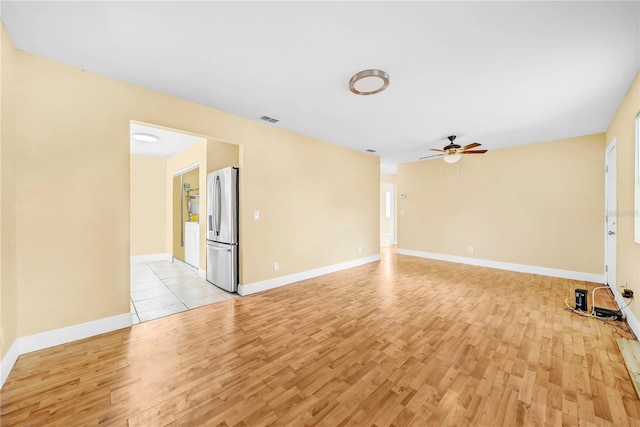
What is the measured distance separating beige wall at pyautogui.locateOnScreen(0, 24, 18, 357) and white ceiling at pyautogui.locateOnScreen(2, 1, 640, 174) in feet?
0.92

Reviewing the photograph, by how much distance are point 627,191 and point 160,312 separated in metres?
5.96

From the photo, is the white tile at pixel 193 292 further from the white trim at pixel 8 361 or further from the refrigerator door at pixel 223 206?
the white trim at pixel 8 361

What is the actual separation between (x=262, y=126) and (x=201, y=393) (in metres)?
3.52

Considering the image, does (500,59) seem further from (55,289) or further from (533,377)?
(55,289)

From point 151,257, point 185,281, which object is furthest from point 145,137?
point 151,257

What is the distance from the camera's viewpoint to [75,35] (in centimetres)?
199

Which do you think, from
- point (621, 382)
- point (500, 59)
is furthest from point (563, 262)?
point (500, 59)

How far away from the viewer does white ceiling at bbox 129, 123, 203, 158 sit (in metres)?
4.35

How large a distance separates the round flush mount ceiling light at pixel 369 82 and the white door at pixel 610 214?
3821mm

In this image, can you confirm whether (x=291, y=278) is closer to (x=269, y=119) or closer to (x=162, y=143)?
(x=269, y=119)

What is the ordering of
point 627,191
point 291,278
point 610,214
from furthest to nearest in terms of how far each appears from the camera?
point 291,278 < point 610,214 < point 627,191

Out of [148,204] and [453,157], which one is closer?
[453,157]

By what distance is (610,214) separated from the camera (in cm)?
400

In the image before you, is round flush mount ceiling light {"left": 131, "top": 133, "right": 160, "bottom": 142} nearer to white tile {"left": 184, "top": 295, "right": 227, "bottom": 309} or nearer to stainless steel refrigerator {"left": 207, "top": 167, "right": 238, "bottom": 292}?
stainless steel refrigerator {"left": 207, "top": 167, "right": 238, "bottom": 292}
